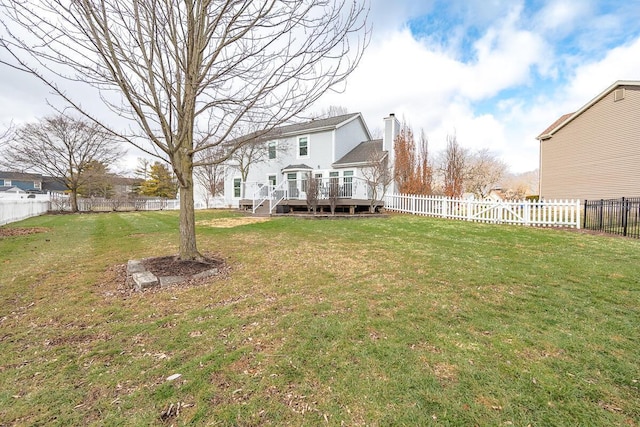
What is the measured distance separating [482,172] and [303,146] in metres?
21.9

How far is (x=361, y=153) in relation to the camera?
19406 mm

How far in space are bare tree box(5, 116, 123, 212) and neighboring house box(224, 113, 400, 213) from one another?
1301cm

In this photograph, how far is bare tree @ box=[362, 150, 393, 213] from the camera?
14.9 meters

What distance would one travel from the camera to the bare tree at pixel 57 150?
2195 cm

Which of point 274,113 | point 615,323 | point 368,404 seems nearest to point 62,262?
point 274,113

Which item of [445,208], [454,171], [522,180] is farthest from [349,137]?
[522,180]

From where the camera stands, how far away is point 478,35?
1332 cm

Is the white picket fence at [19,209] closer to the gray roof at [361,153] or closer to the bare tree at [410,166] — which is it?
the gray roof at [361,153]

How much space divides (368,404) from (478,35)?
17.1 m

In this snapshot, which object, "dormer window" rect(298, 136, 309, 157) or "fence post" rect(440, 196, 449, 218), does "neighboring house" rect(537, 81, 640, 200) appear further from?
"dormer window" rect(298, 136, 309, 157)

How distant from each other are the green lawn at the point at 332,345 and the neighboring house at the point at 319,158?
35.3ft

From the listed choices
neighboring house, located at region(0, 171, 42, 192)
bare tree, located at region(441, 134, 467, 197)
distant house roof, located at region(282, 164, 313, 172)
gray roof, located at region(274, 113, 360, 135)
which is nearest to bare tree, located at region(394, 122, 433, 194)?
bare tree, located at region(441, 134, 467, 197)

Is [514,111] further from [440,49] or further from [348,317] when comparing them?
[348,317]

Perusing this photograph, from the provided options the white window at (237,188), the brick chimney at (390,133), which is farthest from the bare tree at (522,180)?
the white window at (237,188)
